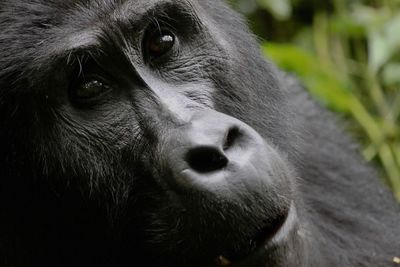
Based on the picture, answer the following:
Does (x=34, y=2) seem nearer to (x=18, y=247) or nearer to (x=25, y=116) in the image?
(x=25, y=116)

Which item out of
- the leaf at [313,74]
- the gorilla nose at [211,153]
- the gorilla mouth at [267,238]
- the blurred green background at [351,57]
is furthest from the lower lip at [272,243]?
the leaf at [313,74]

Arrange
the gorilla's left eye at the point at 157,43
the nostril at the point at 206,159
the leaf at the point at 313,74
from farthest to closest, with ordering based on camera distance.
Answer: the leaf at the point at 313,74
the gorilla's left eye at the point at 157,43
the nostril at the point at 206,159

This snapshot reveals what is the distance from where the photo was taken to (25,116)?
3105 mm

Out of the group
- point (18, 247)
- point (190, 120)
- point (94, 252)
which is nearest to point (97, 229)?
point (94, 252)

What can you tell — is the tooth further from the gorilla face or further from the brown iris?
the brown iris

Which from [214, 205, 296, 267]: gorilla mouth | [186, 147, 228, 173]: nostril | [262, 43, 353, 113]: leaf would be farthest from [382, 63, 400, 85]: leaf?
[186, 147, 228, 173]: nostril

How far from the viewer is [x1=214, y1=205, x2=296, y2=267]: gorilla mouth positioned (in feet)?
9.22

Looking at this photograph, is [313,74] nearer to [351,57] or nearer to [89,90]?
[351,57]

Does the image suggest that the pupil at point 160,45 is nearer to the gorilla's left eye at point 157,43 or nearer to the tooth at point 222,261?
the gorilla's left eye at point 157,43

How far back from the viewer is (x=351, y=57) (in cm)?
627

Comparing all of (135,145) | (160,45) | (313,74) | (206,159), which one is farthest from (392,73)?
(206,159)

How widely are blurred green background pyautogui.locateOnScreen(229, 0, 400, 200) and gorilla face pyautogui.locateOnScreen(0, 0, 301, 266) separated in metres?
1.77

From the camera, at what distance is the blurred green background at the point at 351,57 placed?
5.31m

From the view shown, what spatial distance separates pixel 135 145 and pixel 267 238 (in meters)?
0.54
